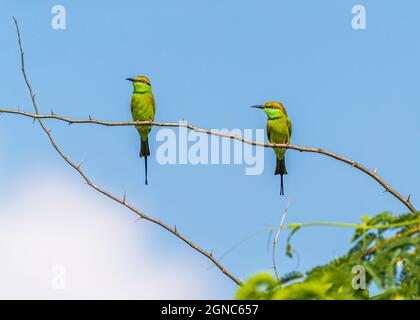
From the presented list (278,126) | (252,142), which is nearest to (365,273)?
(252,142)

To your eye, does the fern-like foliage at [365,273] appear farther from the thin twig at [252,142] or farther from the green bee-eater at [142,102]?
the green bee-eater at [142,102]

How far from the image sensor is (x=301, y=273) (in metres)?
1.68

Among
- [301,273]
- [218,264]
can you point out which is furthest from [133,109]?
[301,273]

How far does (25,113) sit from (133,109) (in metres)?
4.65

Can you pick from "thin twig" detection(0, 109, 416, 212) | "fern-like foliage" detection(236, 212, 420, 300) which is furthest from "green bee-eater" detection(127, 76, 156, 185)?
"fern-like foliage" detection(236, 212, 420, 300)

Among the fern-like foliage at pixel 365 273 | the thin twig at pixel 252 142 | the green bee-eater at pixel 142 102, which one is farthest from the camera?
the green bee-eater at pixel 142 102

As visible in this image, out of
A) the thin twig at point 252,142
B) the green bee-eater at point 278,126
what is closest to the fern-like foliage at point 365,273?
the thin twig at point 252,142

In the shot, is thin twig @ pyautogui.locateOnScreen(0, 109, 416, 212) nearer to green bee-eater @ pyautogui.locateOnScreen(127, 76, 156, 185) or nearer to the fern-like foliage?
the fern-like foliage
